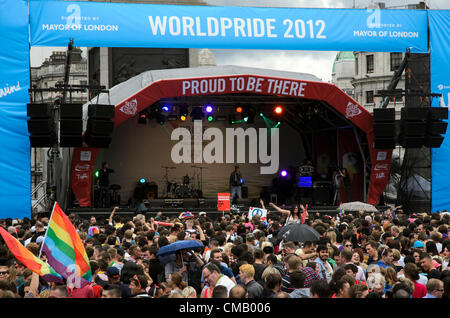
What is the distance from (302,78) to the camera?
944 inches

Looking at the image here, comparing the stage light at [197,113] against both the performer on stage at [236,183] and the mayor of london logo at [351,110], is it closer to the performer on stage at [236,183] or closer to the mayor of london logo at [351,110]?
the performer on stage at [236,183]

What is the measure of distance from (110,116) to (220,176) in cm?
1043

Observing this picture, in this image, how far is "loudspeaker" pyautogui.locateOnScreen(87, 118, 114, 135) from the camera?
2102 centimetres

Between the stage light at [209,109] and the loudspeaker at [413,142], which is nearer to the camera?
the loudspeaker at [413,142]

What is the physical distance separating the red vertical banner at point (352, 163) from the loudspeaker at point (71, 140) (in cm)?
1163

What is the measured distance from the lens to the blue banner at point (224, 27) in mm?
22312

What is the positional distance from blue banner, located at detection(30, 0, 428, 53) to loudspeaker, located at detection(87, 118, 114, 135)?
9.43ft

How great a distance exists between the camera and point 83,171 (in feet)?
74.6

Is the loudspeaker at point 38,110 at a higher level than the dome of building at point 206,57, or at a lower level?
lower

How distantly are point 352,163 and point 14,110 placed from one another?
1352 cm

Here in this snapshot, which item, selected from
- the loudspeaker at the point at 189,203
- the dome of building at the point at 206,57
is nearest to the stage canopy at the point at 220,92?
the loudspeaker at the point at 189,203

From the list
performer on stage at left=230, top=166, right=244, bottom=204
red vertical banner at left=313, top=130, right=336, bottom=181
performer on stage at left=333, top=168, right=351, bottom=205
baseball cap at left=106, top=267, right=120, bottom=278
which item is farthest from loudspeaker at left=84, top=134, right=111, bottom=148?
baseball cap at left=106, top=267, right=120, bottom=278

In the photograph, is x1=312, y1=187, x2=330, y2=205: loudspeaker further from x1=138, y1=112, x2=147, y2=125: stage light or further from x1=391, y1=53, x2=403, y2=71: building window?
x1=391, y1=53, x2=403, y2=71: building window
